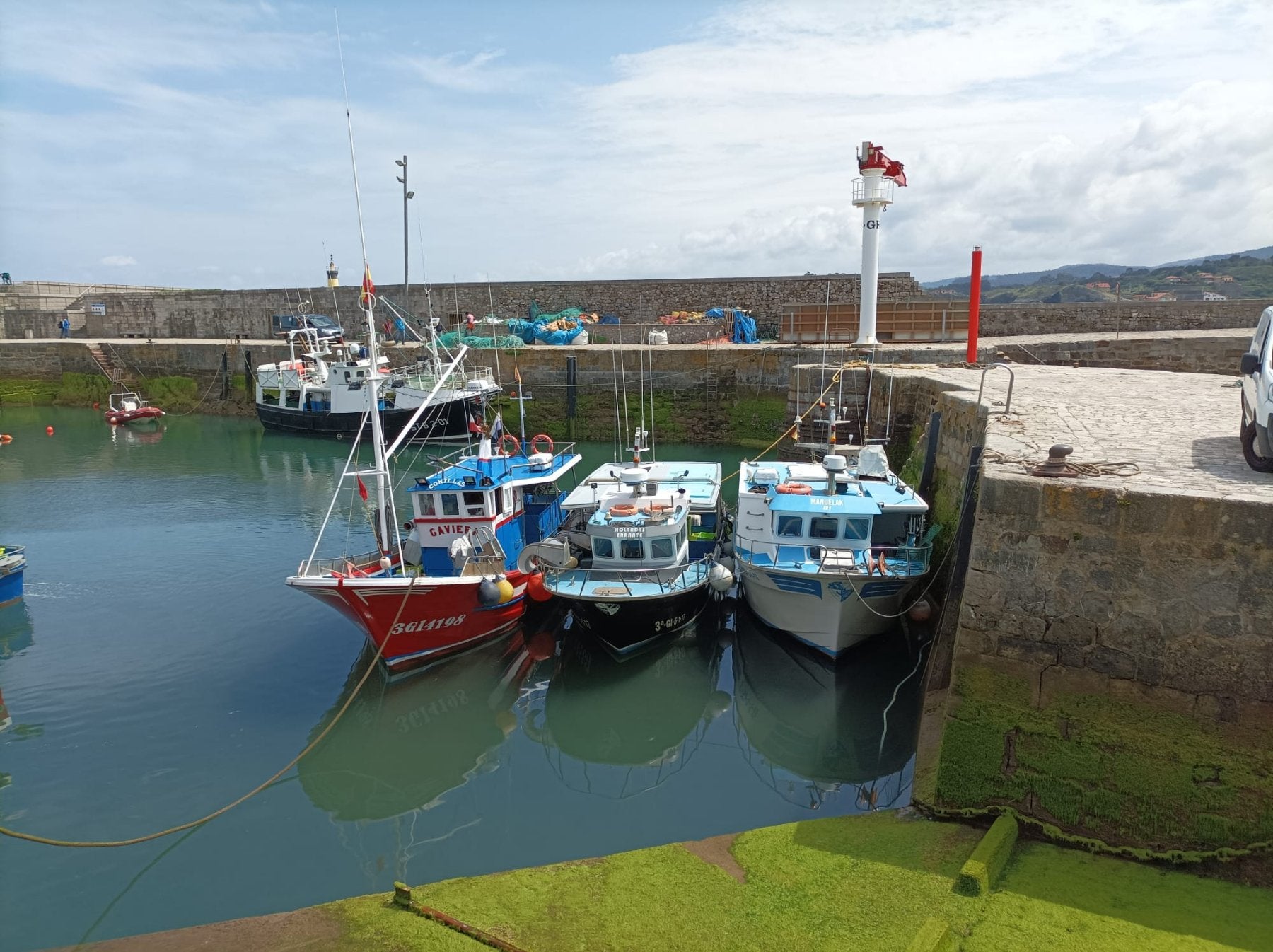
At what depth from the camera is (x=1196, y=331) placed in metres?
27.4

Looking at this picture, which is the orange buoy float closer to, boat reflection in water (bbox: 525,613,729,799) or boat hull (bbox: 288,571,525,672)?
boat hull (bbox: 288,571,525,672)

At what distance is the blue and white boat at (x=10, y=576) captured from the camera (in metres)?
14.0

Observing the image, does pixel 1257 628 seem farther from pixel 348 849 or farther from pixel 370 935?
pixel 348 849

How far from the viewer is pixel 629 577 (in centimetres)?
1195

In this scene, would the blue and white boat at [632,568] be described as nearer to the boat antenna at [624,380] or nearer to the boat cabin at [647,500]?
the boat cabin at [647,500]

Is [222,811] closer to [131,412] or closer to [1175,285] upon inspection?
[131,412]

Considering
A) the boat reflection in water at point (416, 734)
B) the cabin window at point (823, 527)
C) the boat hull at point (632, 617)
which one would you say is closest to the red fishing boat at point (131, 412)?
the boat reflection in water at point (416, 734)

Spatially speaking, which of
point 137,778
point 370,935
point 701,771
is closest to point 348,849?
point 370,935

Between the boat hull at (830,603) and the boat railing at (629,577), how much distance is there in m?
0.84

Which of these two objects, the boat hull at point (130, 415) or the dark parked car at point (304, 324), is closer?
the boat hull at point (130, 415)

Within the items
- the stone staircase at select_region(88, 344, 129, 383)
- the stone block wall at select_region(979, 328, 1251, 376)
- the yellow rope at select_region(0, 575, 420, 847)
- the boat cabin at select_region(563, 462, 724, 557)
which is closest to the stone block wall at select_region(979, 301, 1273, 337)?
the stone block wall at select_region(979, 328, 1251, 376)

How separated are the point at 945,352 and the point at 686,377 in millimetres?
8853

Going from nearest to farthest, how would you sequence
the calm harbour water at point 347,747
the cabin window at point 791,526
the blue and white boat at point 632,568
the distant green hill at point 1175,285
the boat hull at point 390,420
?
1. the calm harbour water at point 347,747
2. the blue and white boat at point 632,568
3. the cabin window at point 791,526
4. the boat hull at point 390,420
5. the distant green hill at point 1175,285

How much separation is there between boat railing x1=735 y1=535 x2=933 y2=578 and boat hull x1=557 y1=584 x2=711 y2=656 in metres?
1.00
